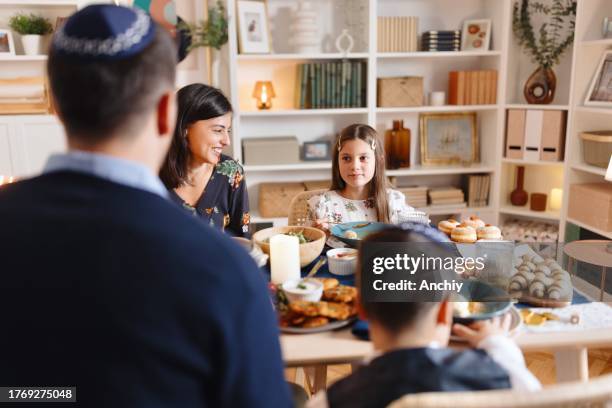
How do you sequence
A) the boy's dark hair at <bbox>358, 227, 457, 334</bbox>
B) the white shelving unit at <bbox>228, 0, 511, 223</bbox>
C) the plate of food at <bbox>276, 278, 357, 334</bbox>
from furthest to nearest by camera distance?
the white shelving unit at <bbox>228, 0, 511, 223</bbox> → the plate of food at <bbox>276, 278, 357, 334</bbox> → the boy's dark hair at <bbox>358, 227, 457, 334</bbox>

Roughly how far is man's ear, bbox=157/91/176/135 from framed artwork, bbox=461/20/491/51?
329 centimetres

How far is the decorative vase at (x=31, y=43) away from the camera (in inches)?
130

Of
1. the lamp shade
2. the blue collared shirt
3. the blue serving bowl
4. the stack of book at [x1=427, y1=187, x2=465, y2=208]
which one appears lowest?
the stack of book at [x1=427, y1=187, x2=465, y2=208]

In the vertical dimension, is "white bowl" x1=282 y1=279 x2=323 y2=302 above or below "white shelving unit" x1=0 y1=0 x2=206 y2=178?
below

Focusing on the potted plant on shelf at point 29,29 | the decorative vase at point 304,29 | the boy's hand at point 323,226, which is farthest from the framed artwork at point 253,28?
the boy's hand at point 323,226

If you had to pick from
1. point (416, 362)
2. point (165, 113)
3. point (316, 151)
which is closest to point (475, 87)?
point (316, 151)

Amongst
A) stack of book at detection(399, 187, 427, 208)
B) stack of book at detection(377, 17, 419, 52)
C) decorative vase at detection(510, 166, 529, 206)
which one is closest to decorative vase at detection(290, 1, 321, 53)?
stack of book at detection(377, 17, 419, 52)

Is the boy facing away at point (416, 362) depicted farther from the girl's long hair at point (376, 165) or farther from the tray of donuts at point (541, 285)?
the girl's long hair at point (376, 165)

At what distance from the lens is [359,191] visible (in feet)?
7.95

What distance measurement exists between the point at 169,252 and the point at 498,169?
3.38m

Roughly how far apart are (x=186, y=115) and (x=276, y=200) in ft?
5.04

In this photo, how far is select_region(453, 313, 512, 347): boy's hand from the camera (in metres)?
1.16

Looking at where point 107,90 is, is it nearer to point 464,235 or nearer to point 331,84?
point 464,235

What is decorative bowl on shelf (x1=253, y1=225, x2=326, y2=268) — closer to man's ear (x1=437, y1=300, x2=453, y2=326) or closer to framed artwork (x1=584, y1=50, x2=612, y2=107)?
man's ear (x1=437, y1=300, x2=453, y2=326)
